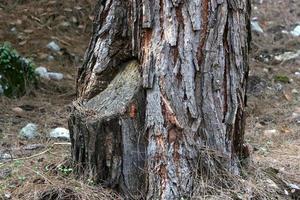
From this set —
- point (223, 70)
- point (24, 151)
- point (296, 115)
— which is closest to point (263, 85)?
point (296, 115)

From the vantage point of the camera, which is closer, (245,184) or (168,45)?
(168,45)

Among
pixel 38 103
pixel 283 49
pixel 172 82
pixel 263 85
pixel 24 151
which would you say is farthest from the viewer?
pixel 283 49

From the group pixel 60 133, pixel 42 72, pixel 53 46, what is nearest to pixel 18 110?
pixel 60 133

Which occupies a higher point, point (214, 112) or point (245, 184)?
point (214, 112)

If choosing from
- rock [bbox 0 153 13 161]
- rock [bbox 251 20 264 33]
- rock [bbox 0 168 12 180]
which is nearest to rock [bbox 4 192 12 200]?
rock [bbox 0 168 12 180]

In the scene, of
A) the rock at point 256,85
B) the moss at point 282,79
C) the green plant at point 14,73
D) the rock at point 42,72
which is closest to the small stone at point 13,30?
the rock at point 42,72

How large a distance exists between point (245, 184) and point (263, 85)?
9.92 feet

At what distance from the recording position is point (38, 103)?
16.0 feet

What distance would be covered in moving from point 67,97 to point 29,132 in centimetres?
95

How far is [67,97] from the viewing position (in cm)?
509

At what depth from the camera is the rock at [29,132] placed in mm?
4145

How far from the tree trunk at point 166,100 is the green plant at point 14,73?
2151 millimetres

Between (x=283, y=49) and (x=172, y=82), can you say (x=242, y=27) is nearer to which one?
(x=172, y=82)

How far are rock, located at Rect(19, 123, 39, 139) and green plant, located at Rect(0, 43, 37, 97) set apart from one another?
0.75 meters
